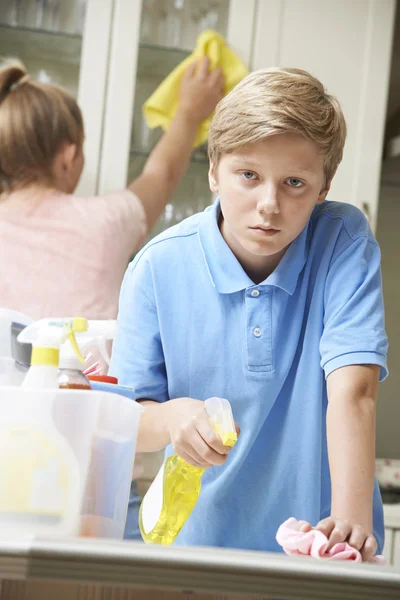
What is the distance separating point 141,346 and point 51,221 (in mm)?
899

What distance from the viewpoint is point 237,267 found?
1.04 m

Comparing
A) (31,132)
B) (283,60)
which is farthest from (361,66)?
(31,132)

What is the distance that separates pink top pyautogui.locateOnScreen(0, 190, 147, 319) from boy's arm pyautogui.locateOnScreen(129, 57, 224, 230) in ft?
1.05

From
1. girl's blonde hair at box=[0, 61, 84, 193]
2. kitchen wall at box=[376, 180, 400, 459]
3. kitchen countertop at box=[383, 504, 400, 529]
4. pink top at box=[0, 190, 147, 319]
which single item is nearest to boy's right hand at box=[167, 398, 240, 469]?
pink top at box=[0, 190, 147, 319]

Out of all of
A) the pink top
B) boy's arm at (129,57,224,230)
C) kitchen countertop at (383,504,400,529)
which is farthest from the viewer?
boy's arm at (129,57,224,230)

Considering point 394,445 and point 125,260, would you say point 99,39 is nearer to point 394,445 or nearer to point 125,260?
point 125,260

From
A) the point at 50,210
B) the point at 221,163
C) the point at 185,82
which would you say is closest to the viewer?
the point at 221,163

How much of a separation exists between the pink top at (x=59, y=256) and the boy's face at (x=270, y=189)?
868mm

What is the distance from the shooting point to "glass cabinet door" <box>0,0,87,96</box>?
223 cm

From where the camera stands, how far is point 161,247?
107cm

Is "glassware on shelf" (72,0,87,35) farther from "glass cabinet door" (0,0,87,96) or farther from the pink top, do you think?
the pink top

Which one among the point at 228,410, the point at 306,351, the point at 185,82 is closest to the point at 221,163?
the point at 306,351

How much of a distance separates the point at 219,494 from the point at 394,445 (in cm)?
179

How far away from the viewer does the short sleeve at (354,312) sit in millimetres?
930
